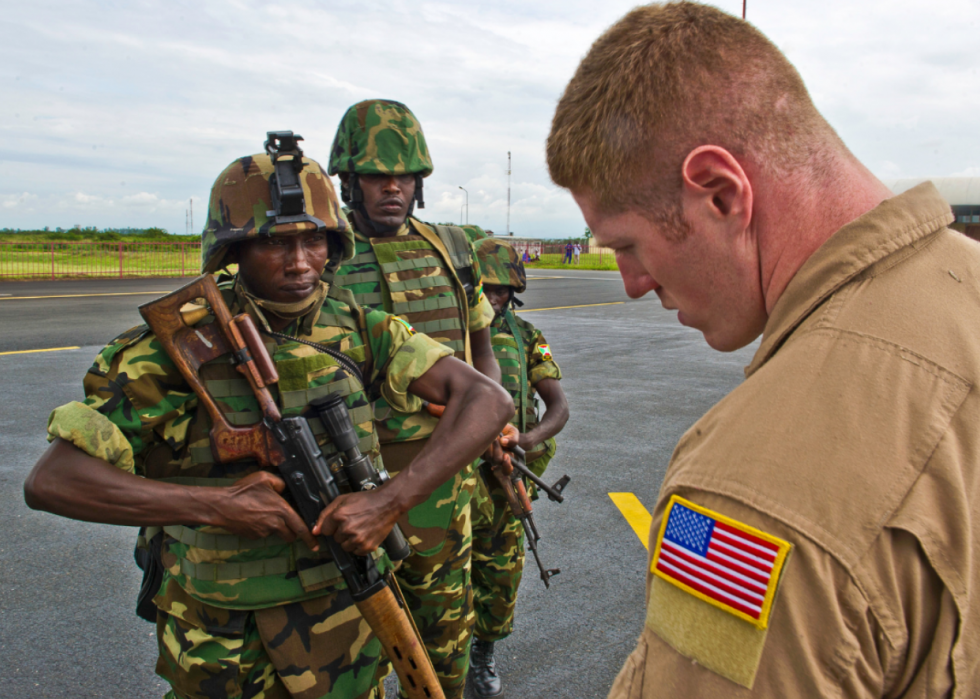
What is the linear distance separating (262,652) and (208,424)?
2.14 feet

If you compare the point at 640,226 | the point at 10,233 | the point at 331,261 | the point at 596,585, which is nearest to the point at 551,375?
the point at 596,585

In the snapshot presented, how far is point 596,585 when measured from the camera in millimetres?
3652

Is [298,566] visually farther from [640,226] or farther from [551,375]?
[551,375]

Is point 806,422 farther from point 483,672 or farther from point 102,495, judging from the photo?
point 483,672

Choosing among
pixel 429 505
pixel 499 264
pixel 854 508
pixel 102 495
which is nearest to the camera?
pixel 854 508

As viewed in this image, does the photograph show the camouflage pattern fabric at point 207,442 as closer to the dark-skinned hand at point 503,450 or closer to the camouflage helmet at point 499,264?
the dark-skinned hand at point 503,450

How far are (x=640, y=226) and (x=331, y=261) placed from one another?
156 centimetres

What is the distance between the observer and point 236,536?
188 centimetres

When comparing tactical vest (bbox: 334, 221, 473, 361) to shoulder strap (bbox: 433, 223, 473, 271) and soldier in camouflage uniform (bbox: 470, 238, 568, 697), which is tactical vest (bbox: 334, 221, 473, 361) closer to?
shoulder strap (bbox: 433, 223, 473, 271)

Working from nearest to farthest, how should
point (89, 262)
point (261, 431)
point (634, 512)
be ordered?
1. point (261, 431)
2. point (634, 512)
3. point (89, 262)

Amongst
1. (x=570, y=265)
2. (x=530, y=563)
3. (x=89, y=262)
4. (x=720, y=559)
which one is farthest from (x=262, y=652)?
(x=570, y=265)

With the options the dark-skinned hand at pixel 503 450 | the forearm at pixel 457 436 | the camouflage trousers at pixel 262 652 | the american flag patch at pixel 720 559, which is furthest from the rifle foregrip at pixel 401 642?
the american flag patch at pixel 720 559

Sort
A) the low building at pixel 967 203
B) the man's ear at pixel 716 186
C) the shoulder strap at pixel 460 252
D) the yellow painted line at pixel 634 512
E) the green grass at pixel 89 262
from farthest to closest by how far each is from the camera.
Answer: the green grass at pixel 89 262 → the low building at pixel 967 203 → the yellow painted line at pixel 634 512 → the shoulder strap at pixel 460 252 → the man's ear at pixel 716 186

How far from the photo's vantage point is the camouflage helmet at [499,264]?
352cm
